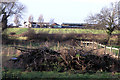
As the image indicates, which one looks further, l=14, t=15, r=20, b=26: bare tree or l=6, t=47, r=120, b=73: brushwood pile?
l=14, t=15, r=20, b=26: bare tree

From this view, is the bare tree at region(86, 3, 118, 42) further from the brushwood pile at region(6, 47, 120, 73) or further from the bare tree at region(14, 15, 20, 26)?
the brushwood pile at region(6, 47, 120, 73)

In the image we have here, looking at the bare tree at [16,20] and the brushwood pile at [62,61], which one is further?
the bare tree at [16,20]

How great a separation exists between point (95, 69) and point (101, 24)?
80.7ft

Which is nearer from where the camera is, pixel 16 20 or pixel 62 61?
pixel 62 61

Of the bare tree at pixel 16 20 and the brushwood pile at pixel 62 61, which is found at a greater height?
the bare tree at pixel 16 20

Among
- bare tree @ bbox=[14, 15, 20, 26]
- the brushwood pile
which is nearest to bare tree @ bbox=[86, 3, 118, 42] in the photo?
bare tree @ bbox=[14, 15, 20, 26]

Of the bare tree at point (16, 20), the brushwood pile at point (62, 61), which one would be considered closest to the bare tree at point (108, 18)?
the bare tree at point (16, 20)

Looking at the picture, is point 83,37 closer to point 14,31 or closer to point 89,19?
point 89,19

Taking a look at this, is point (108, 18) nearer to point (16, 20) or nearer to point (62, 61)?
point (16, 20)

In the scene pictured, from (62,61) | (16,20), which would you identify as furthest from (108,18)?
(62,61)

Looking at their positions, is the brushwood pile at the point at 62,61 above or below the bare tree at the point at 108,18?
below

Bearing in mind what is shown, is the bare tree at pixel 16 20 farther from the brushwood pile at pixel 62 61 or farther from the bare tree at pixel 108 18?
the brushwood pile at pixel 62 61

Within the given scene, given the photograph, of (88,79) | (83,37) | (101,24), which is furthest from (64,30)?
(88,79)

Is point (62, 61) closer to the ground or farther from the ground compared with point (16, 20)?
closer to the ground
